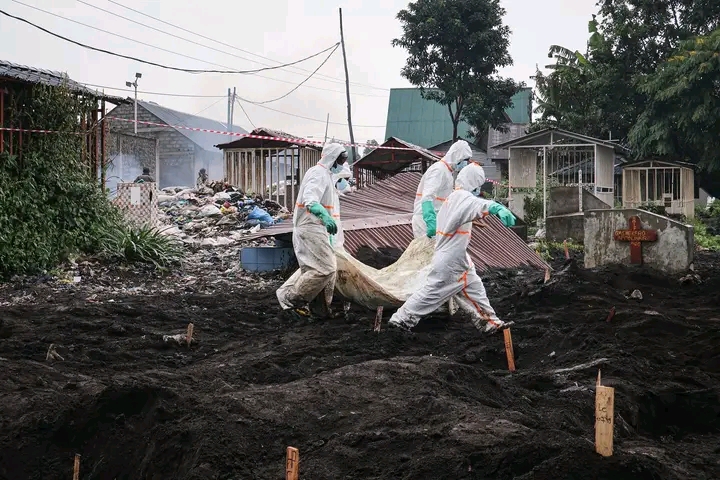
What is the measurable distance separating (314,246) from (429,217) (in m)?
1.58

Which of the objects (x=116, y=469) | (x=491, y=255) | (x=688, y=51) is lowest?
(x=116, y=469)

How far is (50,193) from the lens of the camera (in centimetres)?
1420

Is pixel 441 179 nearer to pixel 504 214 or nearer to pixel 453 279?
pixel 453 279

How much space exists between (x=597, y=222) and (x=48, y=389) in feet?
27.5

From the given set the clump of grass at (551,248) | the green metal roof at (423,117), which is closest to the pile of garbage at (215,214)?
the clump of grass at (551,248)

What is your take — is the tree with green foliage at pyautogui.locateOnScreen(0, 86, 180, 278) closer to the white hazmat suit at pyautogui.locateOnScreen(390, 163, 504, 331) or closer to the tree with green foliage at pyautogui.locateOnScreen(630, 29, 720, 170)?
the white hazmat suit at pyautogui.locateOnScreen(390, 163, 504, 331)

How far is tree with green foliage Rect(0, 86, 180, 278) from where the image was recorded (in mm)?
13281

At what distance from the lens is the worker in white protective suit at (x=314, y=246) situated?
9.60m

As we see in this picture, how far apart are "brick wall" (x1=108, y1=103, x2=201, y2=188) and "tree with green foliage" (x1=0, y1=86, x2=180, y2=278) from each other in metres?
27.1

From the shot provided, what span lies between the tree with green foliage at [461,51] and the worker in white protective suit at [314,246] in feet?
72.0

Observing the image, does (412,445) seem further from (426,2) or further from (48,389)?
(426,2)

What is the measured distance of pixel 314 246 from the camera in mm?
9602

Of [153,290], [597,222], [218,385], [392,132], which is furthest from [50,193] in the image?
[392,132]

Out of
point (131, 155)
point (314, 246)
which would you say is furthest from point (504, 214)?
point (131, 155)
